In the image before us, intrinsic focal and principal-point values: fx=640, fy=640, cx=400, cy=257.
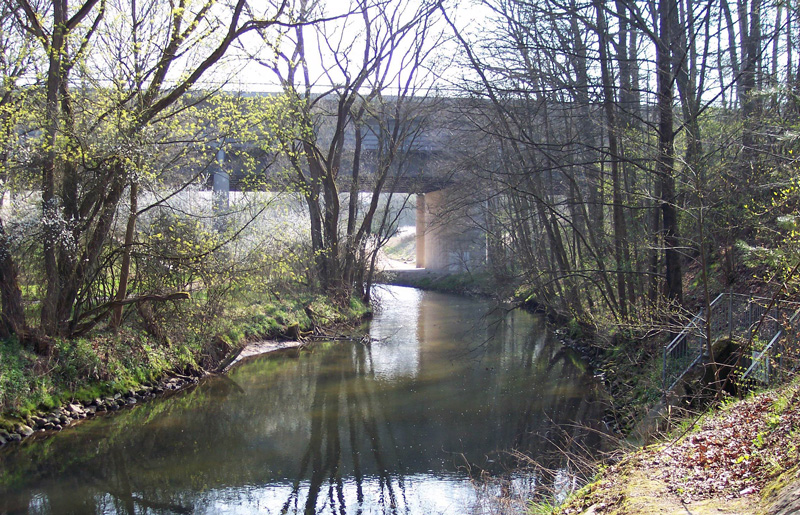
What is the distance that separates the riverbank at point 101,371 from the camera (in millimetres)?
10352

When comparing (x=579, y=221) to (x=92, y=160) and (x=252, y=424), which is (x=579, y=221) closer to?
(x=252, y=424)

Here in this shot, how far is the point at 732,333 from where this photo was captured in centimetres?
919

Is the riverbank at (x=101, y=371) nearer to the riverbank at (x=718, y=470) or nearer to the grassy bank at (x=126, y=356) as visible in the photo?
the grassy bank at (x=126, y=356)

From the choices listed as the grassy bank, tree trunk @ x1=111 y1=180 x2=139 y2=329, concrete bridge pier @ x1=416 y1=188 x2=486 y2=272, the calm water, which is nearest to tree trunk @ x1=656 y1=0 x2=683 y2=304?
the calm water

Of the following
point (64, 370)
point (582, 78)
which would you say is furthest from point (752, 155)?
point (64, 370)

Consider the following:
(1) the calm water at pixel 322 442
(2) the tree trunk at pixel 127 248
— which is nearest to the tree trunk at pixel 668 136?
(1) the calm water at pixel 322 442

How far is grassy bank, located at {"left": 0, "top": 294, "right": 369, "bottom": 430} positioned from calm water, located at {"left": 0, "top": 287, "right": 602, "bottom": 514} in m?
0.68

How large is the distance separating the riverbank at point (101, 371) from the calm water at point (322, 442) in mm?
409

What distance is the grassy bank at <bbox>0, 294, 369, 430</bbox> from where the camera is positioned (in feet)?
34.6

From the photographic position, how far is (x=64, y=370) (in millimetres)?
11414

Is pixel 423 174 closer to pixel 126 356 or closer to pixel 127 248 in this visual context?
pixel 127 248

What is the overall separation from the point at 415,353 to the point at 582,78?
8.17 m

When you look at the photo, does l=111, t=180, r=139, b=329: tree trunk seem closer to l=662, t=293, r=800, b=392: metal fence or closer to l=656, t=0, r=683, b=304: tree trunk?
l=656, t=0, r=683, b=304: tree trunk

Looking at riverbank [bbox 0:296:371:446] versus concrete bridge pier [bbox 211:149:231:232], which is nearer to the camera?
riverbank [bbox 0:296:371:446]
